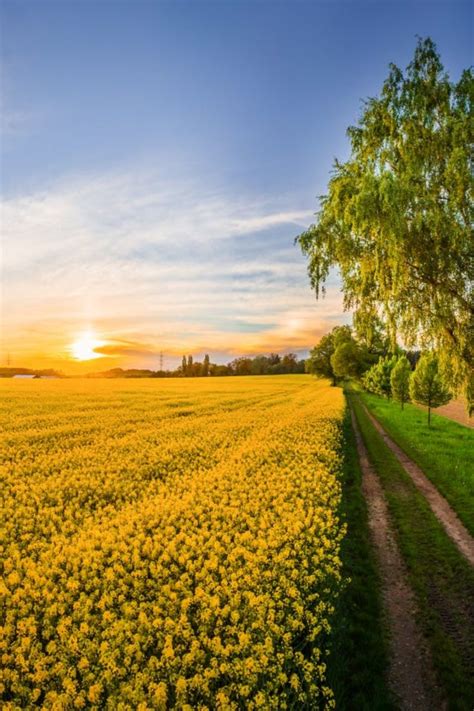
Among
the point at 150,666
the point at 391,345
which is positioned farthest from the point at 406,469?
the point at 150,666

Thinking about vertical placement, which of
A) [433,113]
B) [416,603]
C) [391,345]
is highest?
[433,113]

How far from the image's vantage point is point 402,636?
738cm

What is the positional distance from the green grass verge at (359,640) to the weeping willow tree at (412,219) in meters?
7.46

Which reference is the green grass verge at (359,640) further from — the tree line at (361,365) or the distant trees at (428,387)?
the tree line at (361,365)

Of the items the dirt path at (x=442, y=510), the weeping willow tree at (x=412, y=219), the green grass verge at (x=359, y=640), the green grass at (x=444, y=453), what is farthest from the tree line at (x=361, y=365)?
the green grass verge at (x=359, y=640)

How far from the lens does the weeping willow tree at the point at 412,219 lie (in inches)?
485

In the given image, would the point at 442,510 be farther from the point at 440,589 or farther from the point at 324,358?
the point at 324,358

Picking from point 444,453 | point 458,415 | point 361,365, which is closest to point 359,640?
point 444,453

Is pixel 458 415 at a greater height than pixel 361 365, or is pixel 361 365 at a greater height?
pixel 361 365

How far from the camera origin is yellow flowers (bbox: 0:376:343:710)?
430 cm

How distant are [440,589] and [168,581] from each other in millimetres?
6300

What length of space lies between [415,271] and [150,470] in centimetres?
1063

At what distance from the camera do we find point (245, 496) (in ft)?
31.6

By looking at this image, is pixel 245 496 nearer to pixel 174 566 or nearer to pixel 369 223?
pixel 174 566
